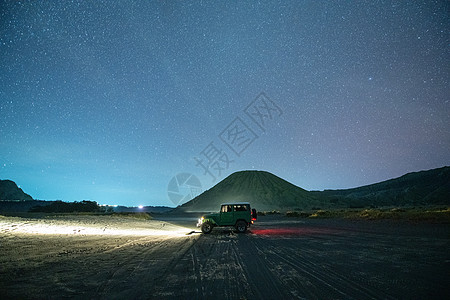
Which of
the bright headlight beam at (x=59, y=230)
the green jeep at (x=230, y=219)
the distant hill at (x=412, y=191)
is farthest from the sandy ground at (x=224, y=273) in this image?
the distant hill at (x=412, y=191)

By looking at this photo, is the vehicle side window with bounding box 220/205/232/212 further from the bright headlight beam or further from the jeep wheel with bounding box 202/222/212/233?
the bright headlight beam

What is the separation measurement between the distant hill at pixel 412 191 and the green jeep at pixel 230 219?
104m

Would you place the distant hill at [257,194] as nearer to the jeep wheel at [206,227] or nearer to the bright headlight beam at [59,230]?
the jeep wheel at [206,227]

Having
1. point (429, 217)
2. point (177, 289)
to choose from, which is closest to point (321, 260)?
point (177, 289)

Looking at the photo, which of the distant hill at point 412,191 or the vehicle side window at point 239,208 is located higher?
the distant hill at point 412,191

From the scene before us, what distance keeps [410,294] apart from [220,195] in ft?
511

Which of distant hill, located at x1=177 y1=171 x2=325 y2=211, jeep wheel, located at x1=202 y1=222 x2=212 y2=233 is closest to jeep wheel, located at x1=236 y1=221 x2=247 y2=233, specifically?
jeep wheel, located at x1=202 y1=222 x2=212 y2=233

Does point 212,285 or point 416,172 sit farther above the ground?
point 416,172

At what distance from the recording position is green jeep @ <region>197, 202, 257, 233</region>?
66.6 ft

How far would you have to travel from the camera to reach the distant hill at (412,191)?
347 ft

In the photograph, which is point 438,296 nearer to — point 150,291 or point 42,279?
point 150,291

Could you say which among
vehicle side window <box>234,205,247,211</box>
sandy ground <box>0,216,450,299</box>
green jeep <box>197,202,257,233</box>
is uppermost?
vehicle side window <box>234,205,247,211</box>

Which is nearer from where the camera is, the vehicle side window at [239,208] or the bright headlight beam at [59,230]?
the bright headlight beam at [59,230]

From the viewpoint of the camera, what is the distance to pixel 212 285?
20.8 feet
